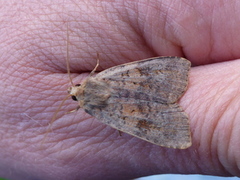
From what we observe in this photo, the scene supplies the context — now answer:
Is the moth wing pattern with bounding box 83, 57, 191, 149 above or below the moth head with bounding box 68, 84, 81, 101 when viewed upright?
below

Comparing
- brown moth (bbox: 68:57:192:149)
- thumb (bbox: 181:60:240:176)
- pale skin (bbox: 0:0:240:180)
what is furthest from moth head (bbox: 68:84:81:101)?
thumb (bbox: 181:60:240:176)

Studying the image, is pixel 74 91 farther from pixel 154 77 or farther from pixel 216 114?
pixel 216 114

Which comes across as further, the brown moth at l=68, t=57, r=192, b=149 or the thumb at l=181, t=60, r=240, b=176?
the brown moth at l=68, t=57, r=192, b=149

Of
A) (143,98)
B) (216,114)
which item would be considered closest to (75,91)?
(143,98)

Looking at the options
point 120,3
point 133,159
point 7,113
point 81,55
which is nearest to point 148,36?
point 120,3

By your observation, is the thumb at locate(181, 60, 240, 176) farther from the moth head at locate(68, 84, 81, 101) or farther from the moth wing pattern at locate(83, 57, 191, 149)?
the moth head at locate(68, 84, 81, 101)

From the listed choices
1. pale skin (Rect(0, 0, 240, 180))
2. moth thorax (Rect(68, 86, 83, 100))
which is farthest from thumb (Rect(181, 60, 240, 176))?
moth thorax (Rect(68, 86, 83, 100))

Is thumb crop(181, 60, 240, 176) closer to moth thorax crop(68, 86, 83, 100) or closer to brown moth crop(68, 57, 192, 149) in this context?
brown moth crop(68, 57, 192, 149)
